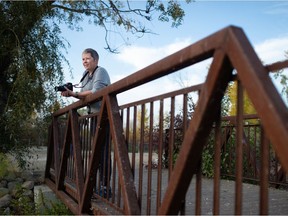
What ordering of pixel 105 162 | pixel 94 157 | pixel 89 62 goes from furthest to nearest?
pixel 89 62 < pixel 105 162 < pixel 94 157

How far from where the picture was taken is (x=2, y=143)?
A: 727 centimetres

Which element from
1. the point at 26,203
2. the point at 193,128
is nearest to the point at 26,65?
the point at 26,203

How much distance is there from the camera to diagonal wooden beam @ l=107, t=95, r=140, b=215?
90.2 inches

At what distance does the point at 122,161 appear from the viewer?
241cm

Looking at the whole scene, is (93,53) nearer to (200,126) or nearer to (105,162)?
(105,162)

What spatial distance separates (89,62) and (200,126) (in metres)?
2.45

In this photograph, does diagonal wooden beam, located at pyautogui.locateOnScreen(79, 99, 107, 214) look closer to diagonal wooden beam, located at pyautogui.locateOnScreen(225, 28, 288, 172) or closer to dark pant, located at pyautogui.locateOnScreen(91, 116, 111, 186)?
dark pant, located at pyautogui.locateOnScreen(91, 116, 111, 186)

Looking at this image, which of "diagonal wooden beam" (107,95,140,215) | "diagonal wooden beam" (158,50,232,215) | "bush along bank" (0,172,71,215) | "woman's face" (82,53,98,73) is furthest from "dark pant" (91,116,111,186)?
"diagonal wooden beam" (158,50,232,215)

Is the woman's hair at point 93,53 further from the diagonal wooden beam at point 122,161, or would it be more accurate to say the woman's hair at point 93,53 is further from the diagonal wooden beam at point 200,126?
the diagonal wooden beam at point 200,126

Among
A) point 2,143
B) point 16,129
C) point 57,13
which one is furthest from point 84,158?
point 57,13

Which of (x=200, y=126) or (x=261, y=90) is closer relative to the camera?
(x=261, y=90)

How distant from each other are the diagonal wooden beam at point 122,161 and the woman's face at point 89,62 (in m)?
1.29

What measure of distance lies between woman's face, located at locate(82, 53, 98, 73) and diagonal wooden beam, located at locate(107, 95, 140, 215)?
1287mm

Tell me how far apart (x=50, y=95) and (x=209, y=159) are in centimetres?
318
